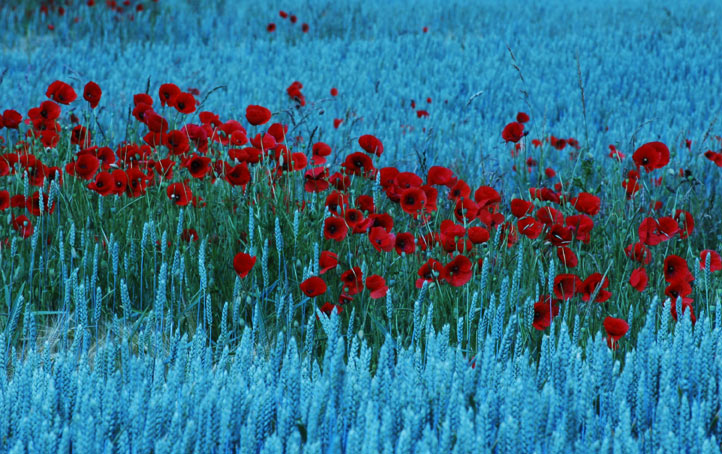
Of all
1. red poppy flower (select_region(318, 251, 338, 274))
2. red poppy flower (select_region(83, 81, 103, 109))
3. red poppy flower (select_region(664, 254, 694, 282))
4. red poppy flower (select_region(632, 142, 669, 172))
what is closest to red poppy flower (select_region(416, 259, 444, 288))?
red poppy flower (select_region(318, 251, 338, 274))

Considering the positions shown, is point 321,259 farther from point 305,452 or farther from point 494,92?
point 494,92

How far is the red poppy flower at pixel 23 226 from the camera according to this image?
92.4 inches

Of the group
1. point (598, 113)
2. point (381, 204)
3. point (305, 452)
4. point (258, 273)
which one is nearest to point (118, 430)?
point (305, 452)

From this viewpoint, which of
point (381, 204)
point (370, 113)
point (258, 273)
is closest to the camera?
point (258, 273)

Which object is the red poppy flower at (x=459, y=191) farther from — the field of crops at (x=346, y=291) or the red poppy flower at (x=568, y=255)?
the red poppy flower at (x=568, y=255)

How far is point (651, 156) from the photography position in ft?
7.82

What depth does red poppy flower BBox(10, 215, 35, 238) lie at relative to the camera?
2346 millimetres

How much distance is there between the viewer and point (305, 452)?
4.03 ft

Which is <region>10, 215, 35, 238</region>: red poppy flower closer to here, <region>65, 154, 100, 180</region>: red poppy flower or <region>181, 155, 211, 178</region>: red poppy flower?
<region>65, 154, 100, 180</region>: red poppy flower

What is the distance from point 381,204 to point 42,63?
5092mm

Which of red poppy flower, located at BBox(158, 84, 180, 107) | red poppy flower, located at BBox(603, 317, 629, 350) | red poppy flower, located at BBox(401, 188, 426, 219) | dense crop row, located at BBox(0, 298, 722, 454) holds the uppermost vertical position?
red poppy flower, located at BBox(158, 84, 180, 107)

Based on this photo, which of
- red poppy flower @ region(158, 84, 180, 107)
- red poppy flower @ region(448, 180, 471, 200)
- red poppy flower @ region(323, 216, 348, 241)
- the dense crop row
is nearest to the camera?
the dense crop row

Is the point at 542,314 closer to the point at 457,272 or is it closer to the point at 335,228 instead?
the point at 457,272

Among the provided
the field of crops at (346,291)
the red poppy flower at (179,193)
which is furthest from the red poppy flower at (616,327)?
the red poppy flower at (179,193)
